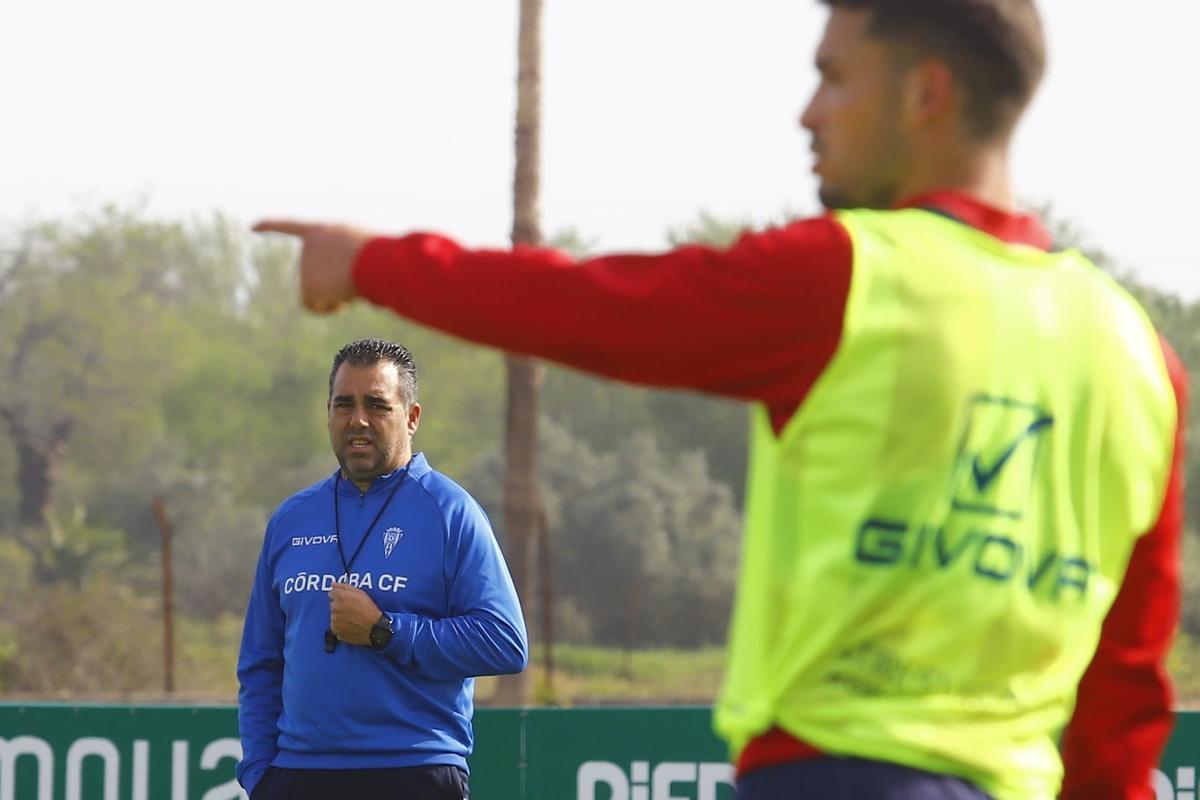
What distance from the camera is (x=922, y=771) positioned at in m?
2.23

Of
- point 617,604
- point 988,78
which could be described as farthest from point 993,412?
point 617,604

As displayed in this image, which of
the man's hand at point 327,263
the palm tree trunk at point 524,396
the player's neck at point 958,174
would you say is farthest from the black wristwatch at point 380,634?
the palm tree trunk at point 524,396

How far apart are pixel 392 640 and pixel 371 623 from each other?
0.24 feet

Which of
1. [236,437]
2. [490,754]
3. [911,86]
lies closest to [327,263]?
[911,86]

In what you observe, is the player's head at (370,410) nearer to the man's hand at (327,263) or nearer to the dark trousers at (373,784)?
the dark trousers at (373,784)

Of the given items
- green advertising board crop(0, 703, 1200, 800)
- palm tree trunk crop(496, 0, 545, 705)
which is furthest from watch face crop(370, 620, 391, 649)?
palm tree trunk crop(496, 0, 545, 705)

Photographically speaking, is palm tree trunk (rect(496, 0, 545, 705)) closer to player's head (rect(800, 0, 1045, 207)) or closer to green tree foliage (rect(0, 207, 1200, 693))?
green tree foliage (rect(0, 207, 1200, 693))

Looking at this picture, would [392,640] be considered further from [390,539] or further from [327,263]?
[327,263]

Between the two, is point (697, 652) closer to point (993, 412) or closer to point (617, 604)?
point (617, 604)

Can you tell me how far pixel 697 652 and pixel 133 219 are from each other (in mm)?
20840

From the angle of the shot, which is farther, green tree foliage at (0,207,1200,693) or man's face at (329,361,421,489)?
green tree foliage at (0,207,1200,693)

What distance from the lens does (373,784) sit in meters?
5.46

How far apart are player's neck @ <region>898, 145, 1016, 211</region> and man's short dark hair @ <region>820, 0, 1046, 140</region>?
0.11ft

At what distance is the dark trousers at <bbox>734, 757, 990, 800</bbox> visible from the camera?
2213 millimetres
